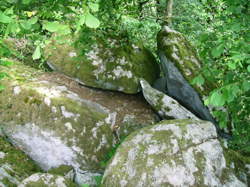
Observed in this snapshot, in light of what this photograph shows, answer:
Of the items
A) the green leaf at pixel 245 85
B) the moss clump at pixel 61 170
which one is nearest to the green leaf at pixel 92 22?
the green leaf at pixel 245 85

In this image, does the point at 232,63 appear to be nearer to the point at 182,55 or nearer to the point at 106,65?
the point at 182,55

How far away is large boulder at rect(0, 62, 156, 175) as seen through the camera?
5.82m

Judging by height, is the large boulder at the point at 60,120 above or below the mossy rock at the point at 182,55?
below

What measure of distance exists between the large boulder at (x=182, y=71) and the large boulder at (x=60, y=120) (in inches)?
39.0

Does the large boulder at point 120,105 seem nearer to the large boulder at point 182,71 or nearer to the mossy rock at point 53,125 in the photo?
the mossy rock at point 53,125

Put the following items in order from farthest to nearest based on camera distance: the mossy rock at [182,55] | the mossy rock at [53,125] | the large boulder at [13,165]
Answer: the mossy rock at [182,55], the mossy rock at [53,125], the large boulder at [13,165]

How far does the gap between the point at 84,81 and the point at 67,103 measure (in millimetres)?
941

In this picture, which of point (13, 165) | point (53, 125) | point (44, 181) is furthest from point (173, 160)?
point (13, 165)

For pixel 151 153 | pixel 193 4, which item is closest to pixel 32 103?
pixel 151 153

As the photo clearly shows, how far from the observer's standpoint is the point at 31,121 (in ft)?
19.6

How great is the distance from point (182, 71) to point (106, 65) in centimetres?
208

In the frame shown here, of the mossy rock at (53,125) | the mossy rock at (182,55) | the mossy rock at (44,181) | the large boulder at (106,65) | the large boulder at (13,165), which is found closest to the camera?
the mossy rock at (44,181)

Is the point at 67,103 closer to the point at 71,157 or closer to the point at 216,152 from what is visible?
the point at 71,157

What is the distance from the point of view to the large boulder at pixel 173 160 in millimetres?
4324
